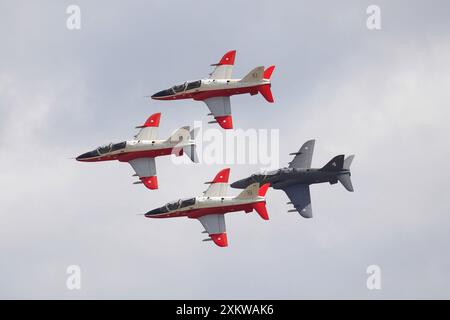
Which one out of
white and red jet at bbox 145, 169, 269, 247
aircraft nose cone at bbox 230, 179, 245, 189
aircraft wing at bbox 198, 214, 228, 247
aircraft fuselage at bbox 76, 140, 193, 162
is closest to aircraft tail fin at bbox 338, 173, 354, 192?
aircraft nose cone at bbox 230, 179, 245, 189

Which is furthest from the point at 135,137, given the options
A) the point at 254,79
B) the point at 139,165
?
the point at 254,79

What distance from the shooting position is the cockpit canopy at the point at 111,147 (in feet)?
395

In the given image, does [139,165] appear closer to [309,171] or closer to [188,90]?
[188,90]

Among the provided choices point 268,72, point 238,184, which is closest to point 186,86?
point 268,72

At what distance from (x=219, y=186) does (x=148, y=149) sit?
7.35 m

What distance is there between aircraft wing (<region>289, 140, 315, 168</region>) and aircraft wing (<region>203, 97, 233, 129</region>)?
1152cm

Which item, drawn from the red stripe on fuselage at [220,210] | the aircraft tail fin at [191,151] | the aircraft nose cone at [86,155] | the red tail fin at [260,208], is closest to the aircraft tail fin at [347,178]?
the red tail fin at [260,208]

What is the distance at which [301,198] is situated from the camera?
423 ft

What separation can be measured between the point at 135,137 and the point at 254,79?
12105 mm

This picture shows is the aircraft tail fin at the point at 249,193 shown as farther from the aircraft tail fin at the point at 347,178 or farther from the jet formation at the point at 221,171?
the aircraft tail fin at the point at 347,178

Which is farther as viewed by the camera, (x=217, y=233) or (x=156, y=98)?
(x=156, y=98)

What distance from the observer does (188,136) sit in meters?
120

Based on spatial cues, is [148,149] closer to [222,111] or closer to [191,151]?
[191,151]

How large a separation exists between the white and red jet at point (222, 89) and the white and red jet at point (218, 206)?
7815 mm
